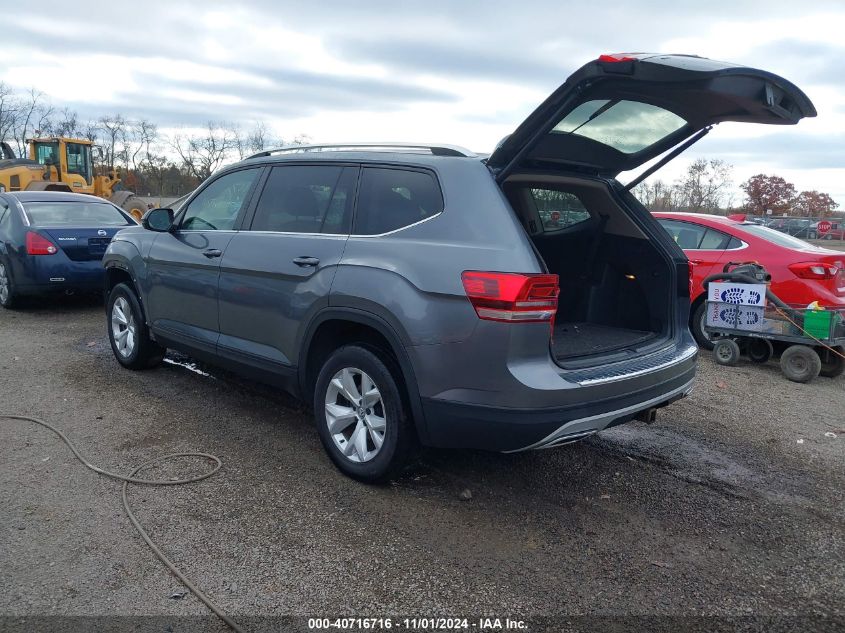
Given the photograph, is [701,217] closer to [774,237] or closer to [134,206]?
[774,237]

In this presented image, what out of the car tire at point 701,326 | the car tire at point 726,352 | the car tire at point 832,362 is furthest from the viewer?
the car tire at point 701,326

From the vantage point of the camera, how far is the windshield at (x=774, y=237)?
766 cm

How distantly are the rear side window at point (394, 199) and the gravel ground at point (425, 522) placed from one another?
149 centimetres

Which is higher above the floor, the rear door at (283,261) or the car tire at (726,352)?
the rear door at (283,261)

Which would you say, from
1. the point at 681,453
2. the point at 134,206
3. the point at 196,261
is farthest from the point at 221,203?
the point at 134,206

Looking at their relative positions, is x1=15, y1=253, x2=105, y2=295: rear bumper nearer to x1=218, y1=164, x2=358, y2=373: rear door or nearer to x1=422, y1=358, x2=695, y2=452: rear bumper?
x1=218, y1=164, x2=358, y2=373: rear door

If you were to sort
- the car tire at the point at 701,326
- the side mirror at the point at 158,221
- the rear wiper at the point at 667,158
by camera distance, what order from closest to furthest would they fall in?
the rear wiper at the point at 667,158 → the side mirror at the point at 158,221 → the car tire at the point at 701,326

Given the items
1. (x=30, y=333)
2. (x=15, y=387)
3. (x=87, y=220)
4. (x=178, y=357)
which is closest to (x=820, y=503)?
(x=178, y=357)

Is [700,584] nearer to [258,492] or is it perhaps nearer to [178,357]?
[258,492]

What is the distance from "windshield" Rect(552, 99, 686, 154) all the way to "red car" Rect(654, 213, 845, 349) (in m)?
3.94

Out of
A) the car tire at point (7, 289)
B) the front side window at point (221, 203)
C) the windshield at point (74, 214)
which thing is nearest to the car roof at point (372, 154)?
the front side window at point (221, 203)

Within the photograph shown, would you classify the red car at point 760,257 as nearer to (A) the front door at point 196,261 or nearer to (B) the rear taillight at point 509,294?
(B) the rear taillight at point 509,294

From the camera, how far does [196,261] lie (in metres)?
4.97

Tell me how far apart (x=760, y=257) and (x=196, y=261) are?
5990 mm
